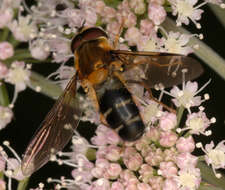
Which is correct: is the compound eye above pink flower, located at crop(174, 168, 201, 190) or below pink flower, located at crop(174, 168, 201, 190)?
above

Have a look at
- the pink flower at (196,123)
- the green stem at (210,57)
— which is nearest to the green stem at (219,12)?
the green stem at (210,57)

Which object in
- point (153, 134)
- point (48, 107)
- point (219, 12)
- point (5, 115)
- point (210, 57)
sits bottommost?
point (48, 107)

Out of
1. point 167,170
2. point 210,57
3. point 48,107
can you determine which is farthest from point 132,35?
point 48,107

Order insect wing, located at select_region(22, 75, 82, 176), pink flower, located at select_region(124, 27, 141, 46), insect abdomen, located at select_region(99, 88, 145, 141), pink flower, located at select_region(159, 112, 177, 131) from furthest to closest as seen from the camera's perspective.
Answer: pink flower, located at select_region(124, 27, 141, 46), pink flower, located at select_region(159, 112, 177, 131), insect wing, located at select_region(22, 75, 82, 176), insect abdomen, located at select_region(99, 88, 145, 141)

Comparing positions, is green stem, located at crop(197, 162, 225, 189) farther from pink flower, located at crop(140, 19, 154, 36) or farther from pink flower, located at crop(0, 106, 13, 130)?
pink flower, located at crop(0, 106, 13, 130)

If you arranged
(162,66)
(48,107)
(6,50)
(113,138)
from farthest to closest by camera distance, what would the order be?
(48,107) < (6,50) < (113,138) < (162,66)

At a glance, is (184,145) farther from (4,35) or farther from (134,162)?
(4,35)

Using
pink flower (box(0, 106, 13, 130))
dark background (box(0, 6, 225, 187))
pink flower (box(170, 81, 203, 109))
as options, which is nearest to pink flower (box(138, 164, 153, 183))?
pink flower (box(170, 81, 203, 109))
